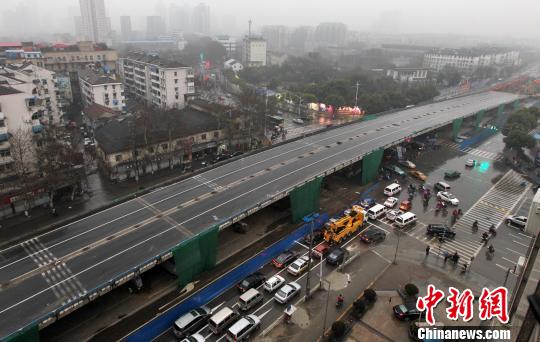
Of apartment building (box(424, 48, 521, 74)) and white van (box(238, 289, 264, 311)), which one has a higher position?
apartment building (box(424, 48, 521, 74))

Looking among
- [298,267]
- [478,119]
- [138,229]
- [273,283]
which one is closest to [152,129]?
[138,229]

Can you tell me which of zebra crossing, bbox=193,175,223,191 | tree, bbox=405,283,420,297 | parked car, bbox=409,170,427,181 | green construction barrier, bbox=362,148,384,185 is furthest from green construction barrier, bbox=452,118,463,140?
zebra crossing, bbox=193,175,223,191

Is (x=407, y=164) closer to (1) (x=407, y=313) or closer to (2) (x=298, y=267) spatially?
(2) (x=298, y=267)

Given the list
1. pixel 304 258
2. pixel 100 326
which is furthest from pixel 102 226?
pixel 304 258

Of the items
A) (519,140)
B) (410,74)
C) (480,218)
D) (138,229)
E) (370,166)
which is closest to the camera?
(138,229)

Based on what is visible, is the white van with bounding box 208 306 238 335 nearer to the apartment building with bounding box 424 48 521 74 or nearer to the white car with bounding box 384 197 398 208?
the white car with bounding box 384 197 398 208

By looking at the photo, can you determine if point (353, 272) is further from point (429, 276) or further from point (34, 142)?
point (34, 142)

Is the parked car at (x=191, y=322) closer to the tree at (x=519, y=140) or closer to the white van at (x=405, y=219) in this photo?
the white van at (x=405, y=219)
